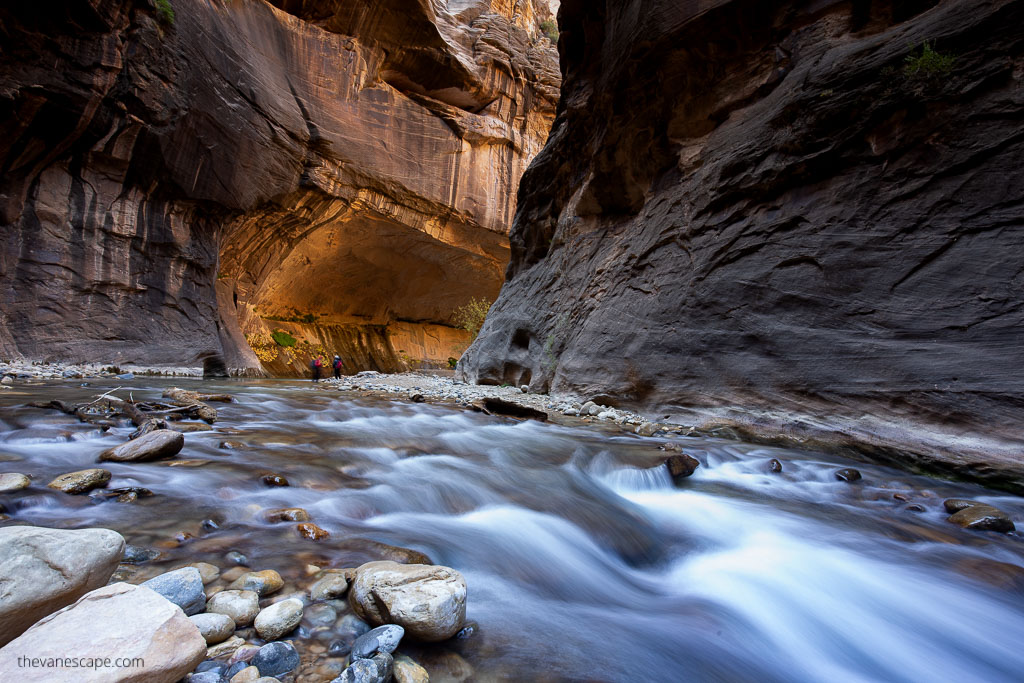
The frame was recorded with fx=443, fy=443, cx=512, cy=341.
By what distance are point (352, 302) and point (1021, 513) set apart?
26.1 metres

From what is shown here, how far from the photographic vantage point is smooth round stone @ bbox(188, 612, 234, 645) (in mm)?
1037

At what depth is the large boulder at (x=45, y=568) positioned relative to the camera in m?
0.89

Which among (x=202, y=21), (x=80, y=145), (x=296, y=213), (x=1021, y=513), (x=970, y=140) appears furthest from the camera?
(x=296, y=213)

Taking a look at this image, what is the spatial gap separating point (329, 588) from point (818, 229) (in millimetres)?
5401

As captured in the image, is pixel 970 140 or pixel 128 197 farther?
pixel 128 197

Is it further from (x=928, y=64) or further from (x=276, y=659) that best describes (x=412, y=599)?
(x=928, y=64)

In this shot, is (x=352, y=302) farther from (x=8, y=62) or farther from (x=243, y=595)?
(x=243, y=595)

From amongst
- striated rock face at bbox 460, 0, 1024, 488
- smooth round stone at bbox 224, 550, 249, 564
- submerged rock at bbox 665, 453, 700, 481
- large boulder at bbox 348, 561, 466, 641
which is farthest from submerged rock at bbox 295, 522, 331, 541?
striated rock face at bbox 460, 0, 1024, 488

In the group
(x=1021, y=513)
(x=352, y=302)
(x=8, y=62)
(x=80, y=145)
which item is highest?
(x=8, y=62)

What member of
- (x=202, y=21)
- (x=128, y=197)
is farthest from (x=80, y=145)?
(x=202, y=21)

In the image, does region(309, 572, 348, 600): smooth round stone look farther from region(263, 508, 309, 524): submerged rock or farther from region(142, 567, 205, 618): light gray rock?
region(263, 508, 309, 524): submerged rock

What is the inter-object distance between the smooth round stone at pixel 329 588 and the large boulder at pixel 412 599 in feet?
0.12

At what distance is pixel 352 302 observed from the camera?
83.3 feet

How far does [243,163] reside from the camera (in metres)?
15.2
